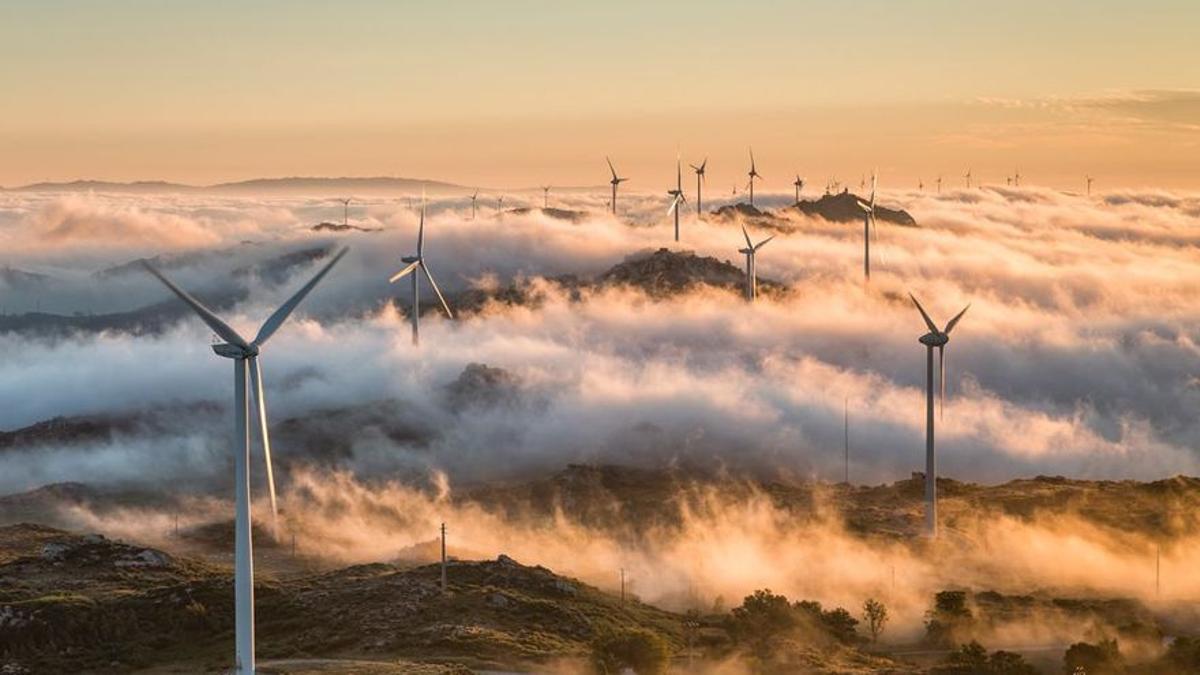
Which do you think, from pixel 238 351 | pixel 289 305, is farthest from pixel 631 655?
pixel 238 351

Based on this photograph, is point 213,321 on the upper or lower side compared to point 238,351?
upper

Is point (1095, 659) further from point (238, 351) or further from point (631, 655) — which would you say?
point (238, 351)

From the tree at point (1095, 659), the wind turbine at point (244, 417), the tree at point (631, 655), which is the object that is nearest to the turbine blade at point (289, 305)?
the wind turbine at point (244, 417)

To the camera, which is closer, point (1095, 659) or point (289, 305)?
point (289, 305)

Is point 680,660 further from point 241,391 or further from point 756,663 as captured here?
point 241,391

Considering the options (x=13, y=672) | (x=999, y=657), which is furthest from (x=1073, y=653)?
(x=13, y=672)

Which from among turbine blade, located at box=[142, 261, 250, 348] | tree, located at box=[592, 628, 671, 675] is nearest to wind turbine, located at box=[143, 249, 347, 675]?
turbine blade, located at box=[142, 261, 250, 348]

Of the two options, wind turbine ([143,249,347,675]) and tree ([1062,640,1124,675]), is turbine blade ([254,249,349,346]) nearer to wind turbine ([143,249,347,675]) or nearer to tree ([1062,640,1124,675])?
wind turbine ([143,249,347,675])
